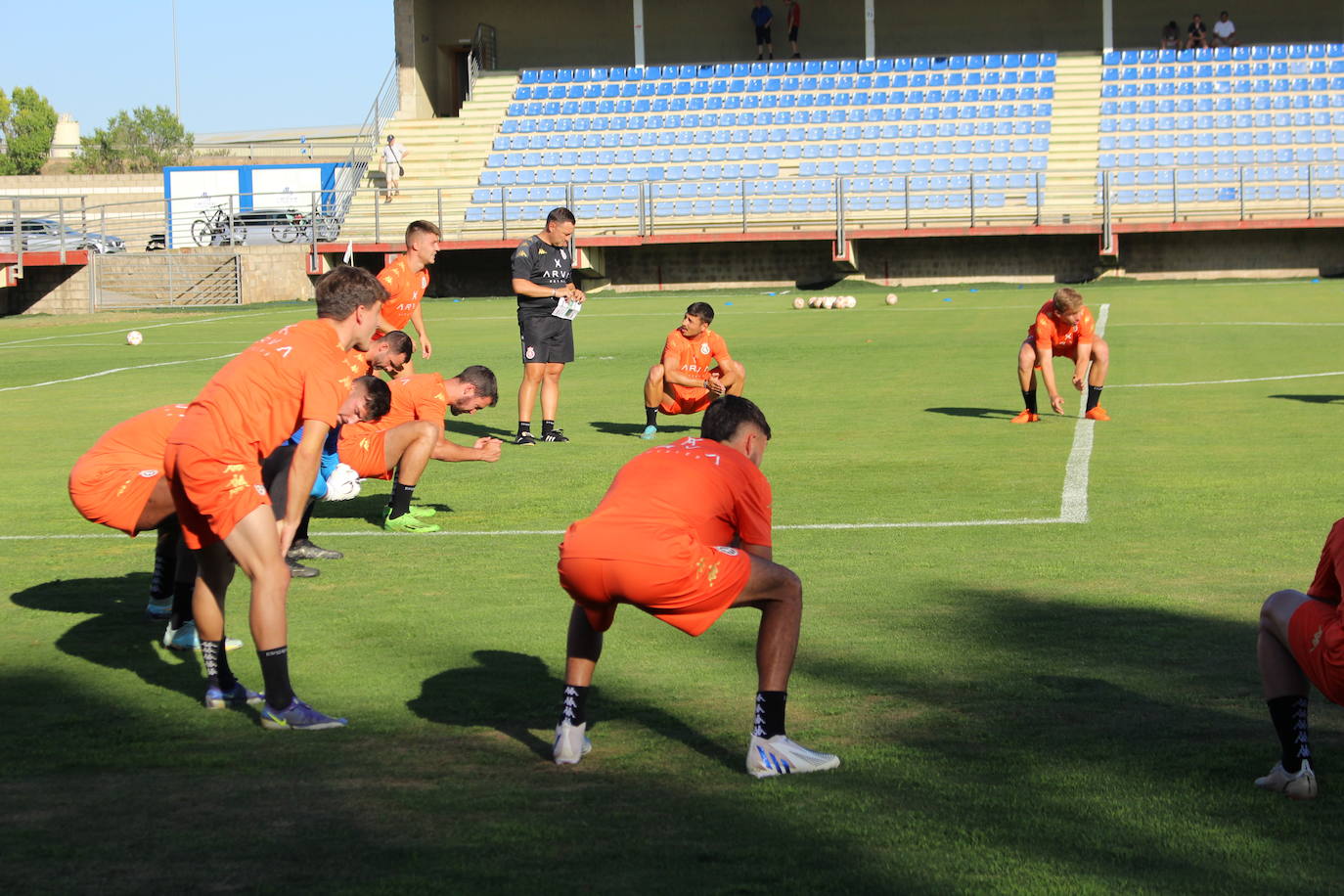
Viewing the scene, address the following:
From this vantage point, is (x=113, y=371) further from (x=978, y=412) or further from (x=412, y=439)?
(x=412, y=439)

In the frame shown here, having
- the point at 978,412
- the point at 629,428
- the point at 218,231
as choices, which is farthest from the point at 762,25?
the point at 629,428

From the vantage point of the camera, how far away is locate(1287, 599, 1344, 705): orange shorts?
13.6ft

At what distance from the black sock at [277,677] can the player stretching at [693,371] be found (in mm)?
8109

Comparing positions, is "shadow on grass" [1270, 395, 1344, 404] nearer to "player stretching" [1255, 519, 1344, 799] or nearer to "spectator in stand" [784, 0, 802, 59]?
"player stretching" [1255, 519, 1344, 799]

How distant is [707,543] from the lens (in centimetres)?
476

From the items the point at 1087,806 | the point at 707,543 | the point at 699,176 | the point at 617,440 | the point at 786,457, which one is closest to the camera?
the point at 1087,806

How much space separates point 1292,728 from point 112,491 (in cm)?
469

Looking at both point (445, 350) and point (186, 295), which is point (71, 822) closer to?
point (445, 350)

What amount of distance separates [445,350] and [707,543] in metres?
18.7

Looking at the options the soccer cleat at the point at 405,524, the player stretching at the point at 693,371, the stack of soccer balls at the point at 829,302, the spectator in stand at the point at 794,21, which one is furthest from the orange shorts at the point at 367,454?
the spectator in stand at the point at 794,21

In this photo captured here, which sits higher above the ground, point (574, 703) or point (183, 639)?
point (574, 703)

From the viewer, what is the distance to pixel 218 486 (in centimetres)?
527

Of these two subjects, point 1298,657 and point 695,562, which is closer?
point 1298,657

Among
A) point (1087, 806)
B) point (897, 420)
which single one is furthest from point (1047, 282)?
point (1087, 806)
